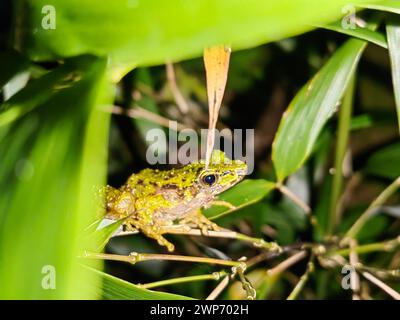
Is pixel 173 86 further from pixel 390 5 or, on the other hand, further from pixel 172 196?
pixel 390 5

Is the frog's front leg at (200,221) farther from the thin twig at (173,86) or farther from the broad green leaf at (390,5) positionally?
the broad green leaf at (390,5)

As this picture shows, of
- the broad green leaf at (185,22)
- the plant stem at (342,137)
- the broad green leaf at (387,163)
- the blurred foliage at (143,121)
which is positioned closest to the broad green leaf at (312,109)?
the blurred foliage at (143,121)

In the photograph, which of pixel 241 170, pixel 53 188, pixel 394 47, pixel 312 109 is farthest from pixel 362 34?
pixel 53 188

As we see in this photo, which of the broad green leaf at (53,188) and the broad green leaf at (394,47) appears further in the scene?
the broad green leaf at (394,47)

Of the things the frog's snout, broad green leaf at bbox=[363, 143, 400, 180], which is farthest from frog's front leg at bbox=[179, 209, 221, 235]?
broad green leaf at bbox=[363, 143, 400, 180]

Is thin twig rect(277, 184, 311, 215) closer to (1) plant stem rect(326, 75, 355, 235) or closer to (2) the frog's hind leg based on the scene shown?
(1) plant stem rect(326, 75, 355, 235)

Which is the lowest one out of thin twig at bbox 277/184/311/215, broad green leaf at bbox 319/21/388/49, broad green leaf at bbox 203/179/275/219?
broad green leaf at bbox 203/179/275/219
